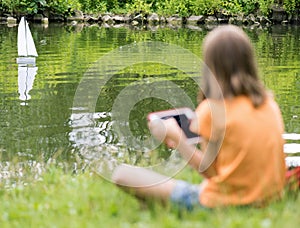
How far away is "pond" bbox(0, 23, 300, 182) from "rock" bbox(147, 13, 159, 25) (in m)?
8.16

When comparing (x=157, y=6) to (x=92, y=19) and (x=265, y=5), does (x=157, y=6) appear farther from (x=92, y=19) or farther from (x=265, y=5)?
(x=265, y=5)

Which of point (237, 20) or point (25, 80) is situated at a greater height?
point (237, 20)

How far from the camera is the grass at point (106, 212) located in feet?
9.87

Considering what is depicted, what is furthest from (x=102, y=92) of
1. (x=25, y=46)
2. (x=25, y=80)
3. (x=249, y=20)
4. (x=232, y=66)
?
(x=249, y=20)

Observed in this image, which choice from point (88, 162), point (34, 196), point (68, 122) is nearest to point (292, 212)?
point (34, 196)

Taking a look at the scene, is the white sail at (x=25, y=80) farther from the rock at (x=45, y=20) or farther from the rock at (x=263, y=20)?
the rock at (x=263, y=20)

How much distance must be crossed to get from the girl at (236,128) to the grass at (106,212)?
4.3 inches

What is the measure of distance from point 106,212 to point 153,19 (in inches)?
1013

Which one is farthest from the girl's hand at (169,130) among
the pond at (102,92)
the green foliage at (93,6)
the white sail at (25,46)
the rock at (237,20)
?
the green foliage at (93,6)

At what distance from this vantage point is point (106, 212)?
349 centimetres

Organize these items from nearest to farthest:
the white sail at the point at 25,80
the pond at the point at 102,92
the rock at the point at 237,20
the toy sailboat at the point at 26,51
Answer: the pond at the point at 102,92
the white sail at the point at 25,80
the toy sailboat at the point at 26,51
the rock at the point at 237,20

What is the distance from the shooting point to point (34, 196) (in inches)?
169

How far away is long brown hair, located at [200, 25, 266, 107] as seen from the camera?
3.13 meters

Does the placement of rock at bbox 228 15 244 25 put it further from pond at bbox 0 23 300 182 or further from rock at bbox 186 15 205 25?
pond at bbox 0 23 300 182
